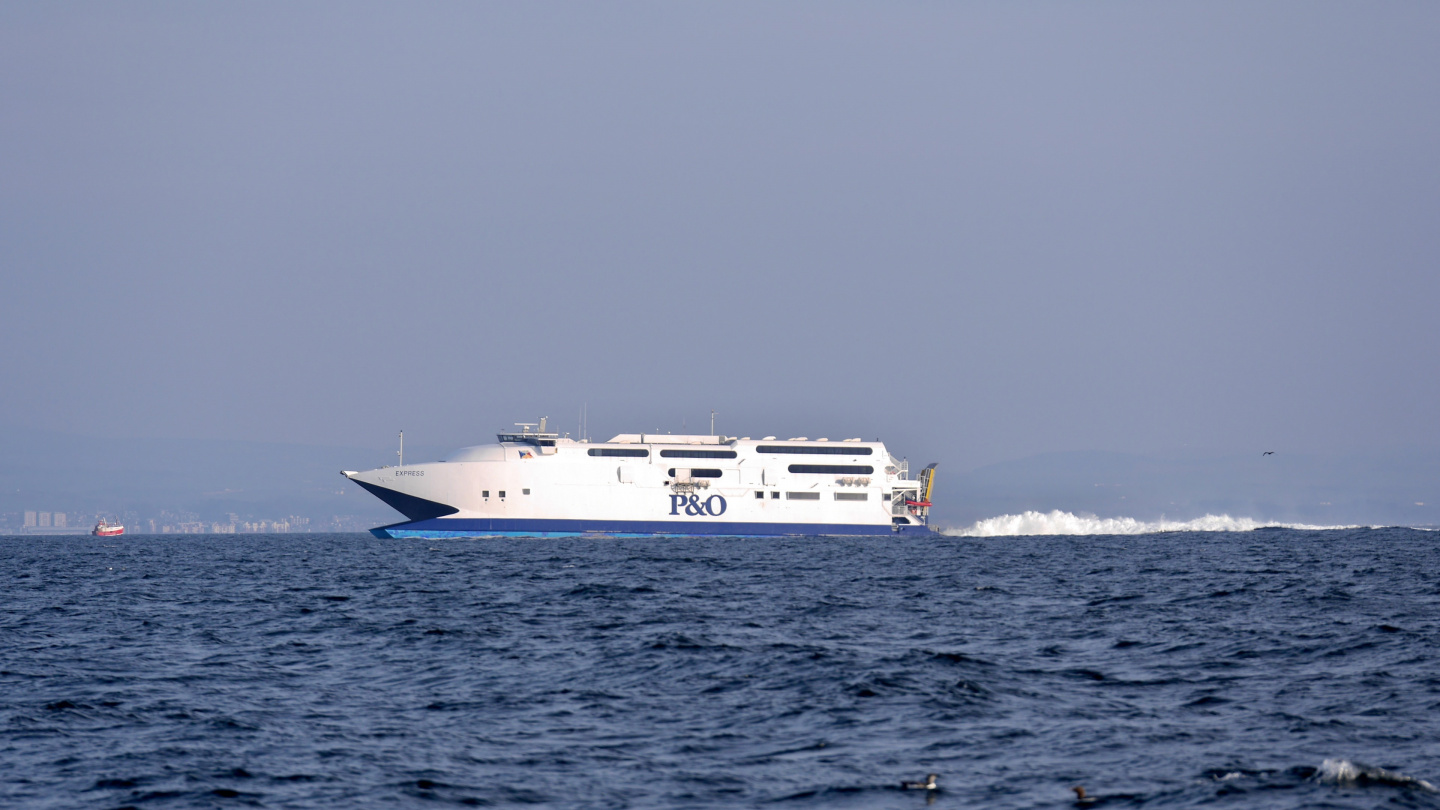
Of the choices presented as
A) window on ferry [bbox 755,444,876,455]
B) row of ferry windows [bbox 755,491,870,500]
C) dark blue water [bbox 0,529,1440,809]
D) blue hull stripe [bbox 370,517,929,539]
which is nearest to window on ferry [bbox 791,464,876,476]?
window on ferry [bbox 755,444,876,455]

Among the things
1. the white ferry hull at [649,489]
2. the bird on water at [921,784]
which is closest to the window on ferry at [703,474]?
the white ferry hull at [649,489]

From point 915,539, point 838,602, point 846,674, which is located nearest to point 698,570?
point 838,602

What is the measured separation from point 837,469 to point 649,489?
1250 centimetres

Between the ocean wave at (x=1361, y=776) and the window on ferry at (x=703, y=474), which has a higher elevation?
the window on ferry at (x=703, y=474)

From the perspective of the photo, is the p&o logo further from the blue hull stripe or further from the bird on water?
the bird on water

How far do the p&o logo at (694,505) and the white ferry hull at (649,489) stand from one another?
64 mm

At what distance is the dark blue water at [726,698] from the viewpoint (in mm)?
11578

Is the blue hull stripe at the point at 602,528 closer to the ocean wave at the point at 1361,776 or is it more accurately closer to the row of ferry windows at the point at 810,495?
the row of ferry windows at the point at 810,495

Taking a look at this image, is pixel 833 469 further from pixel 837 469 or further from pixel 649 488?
pixel 649 488

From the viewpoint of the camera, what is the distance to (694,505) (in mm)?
75062

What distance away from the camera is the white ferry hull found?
72.8 meters

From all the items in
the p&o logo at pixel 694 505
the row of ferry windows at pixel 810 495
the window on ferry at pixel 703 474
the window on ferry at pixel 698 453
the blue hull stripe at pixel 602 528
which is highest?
the window on ferry at pixel 698 453

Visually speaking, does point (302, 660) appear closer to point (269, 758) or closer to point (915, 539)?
point (269, 758)

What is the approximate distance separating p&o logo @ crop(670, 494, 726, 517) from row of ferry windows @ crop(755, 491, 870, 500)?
287cm
